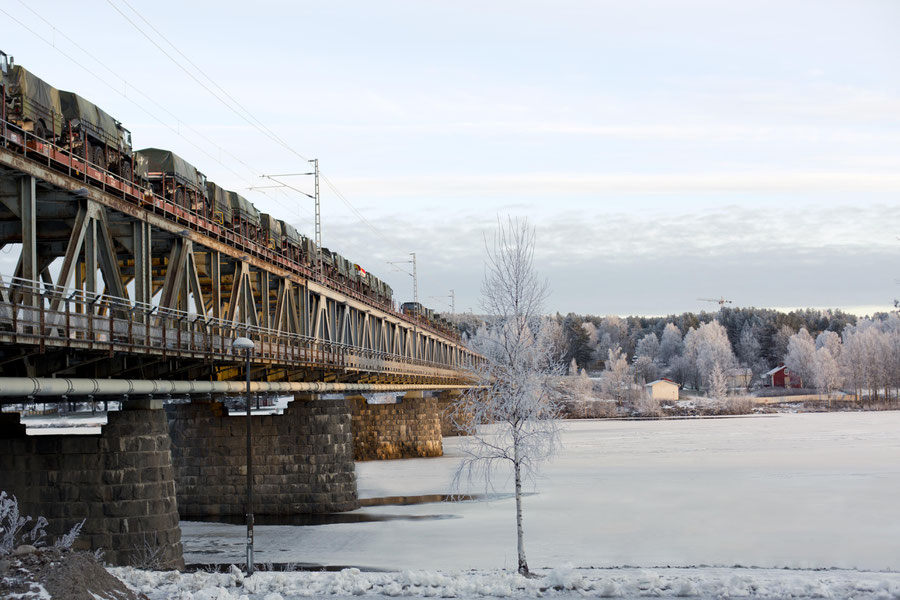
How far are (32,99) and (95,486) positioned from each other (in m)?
11.5

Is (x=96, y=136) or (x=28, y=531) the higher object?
(x=96, y=136)

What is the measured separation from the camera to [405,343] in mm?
101562

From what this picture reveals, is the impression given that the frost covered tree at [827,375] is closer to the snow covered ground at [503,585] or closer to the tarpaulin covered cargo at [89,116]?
the snow covered ground at [503,585]

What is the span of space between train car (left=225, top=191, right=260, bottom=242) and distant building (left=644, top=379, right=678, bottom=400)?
13857 cm

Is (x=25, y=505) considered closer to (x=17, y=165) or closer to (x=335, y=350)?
(x=17, y=165)

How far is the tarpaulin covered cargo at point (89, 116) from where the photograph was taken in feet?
98.8

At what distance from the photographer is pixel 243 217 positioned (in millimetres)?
47500

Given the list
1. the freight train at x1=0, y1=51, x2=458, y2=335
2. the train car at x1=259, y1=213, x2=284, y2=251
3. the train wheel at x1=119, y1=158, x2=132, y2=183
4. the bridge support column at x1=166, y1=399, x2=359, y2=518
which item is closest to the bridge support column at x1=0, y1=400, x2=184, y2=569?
the freight train at x1=0, y1=51, x2=458, y2=335

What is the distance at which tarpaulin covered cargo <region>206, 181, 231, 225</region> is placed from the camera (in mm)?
43469

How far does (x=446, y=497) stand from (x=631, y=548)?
63.8 feet

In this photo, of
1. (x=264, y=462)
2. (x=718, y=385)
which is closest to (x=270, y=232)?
(x=264, y=462)

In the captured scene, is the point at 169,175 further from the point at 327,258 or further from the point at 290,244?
the point at 327,258

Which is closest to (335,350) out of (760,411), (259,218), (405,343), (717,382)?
(259,218)

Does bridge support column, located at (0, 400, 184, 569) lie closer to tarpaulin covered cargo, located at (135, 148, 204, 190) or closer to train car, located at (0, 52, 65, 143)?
train car, located at (0, 52, 65, 143)
